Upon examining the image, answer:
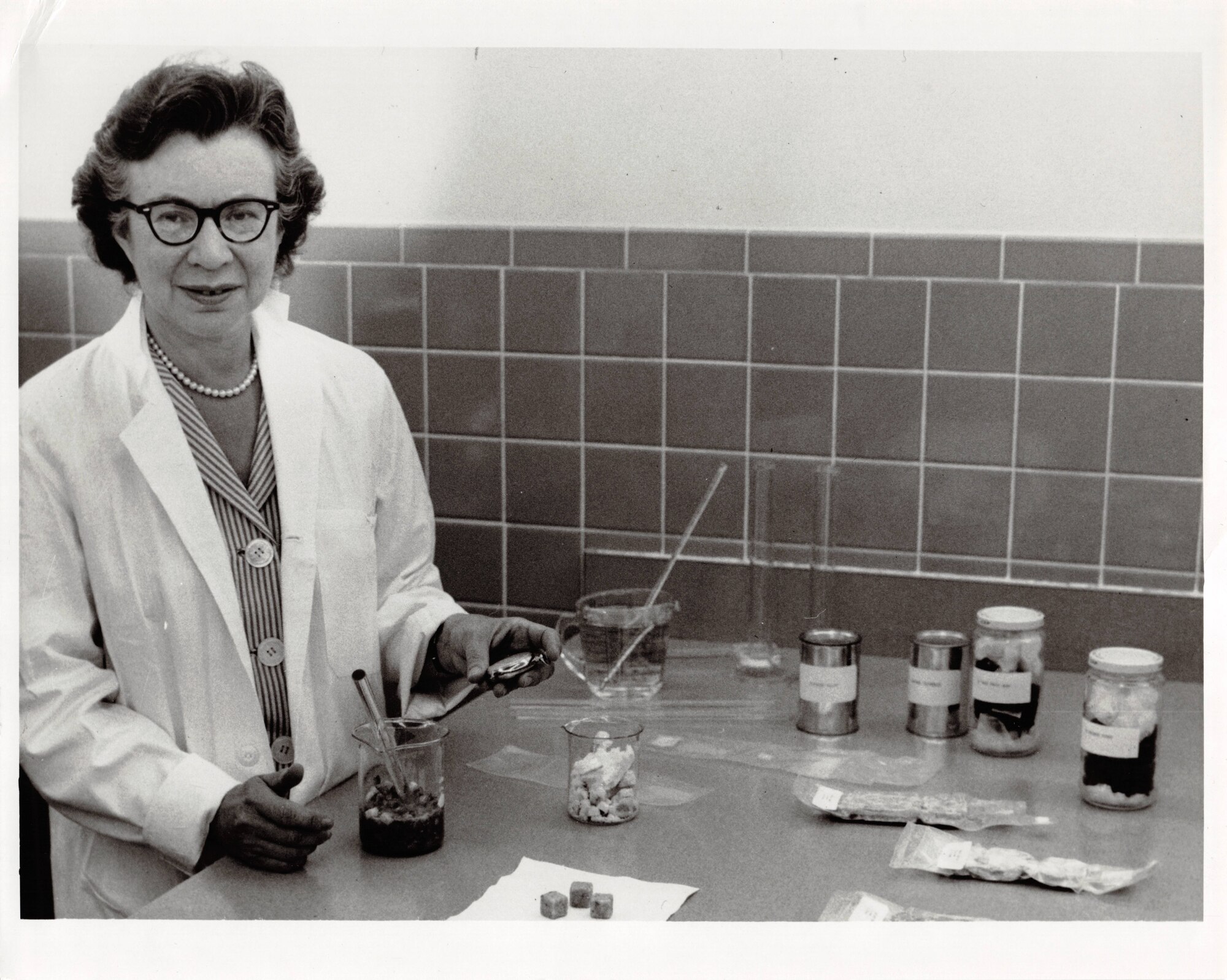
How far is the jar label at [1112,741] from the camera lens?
4.33ft

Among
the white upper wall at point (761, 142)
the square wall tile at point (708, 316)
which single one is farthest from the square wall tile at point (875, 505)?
the white upper wall at point (761, 142)

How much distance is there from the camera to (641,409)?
186 centimetres

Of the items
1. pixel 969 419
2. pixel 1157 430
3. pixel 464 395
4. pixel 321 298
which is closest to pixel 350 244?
pixel 321 298

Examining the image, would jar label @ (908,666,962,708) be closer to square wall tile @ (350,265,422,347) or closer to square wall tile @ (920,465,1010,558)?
square wall tile @ (920,465,1010,558)

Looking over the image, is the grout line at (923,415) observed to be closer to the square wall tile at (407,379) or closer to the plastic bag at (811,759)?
the plastic bag at (811,759)

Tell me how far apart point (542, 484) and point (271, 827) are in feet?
2.60

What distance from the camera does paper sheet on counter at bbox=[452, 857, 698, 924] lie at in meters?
1.15

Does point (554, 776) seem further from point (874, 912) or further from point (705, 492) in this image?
point (705, 492)

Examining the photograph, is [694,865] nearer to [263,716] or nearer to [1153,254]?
[263,716]

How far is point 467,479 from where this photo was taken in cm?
186

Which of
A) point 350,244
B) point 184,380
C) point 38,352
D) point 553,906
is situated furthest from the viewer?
point 350,244

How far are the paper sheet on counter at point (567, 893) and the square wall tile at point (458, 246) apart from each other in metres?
A: 0.88

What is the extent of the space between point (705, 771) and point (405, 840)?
369mm

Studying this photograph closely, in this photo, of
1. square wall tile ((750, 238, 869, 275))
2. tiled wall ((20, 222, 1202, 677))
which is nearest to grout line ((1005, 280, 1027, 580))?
tiled wall ((20, 222, 1202, 677))
